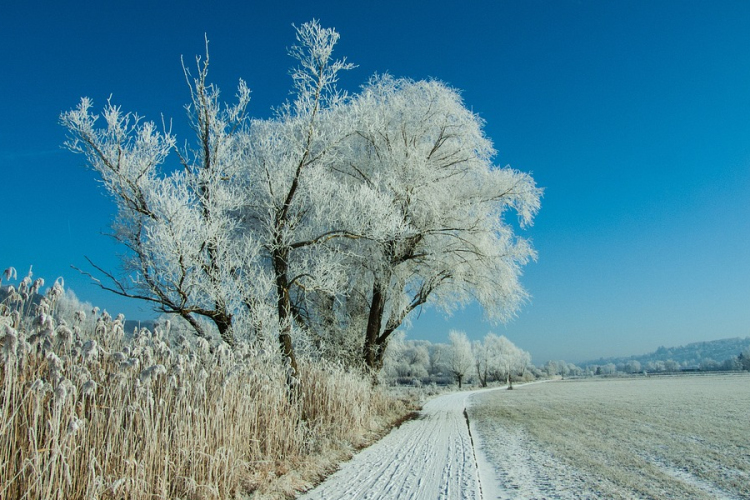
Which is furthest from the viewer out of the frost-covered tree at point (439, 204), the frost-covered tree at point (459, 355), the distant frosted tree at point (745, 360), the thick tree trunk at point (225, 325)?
the distant frosted tree at point (745, 360)

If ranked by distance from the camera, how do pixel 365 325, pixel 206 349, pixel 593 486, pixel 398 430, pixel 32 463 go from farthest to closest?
pixel 365 325
pixel 398 430
pixel 206 349
pixel 593 486
pixel 32 463

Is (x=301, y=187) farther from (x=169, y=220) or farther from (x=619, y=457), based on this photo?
(x=619, y=457)

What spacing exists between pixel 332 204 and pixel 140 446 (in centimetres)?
602

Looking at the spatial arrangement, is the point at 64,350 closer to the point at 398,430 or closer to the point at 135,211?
the point at 135,211

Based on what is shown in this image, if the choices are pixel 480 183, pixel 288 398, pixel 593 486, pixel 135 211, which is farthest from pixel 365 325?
pixel 593 486

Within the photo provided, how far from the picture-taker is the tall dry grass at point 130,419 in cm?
274

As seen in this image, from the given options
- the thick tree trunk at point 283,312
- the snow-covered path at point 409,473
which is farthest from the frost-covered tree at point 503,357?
the thick tree trunk at point 283,312

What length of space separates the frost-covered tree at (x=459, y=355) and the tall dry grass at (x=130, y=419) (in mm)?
72385

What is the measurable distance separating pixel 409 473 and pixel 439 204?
28.8 ft

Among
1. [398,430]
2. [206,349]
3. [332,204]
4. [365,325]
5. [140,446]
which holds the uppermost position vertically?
[332,204]

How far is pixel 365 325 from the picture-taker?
14508mm

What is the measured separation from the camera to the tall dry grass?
2742 mm

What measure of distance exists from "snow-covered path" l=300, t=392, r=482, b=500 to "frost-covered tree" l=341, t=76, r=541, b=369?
6.09 meters

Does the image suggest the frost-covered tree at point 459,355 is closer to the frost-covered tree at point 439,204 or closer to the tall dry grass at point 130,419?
the frost-covered tree at point 439,204
